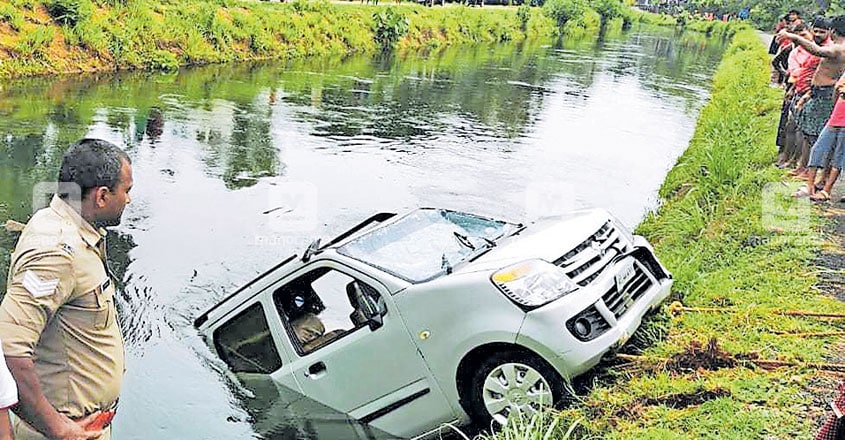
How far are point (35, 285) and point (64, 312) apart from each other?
0.68 feet

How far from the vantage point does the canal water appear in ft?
27.0

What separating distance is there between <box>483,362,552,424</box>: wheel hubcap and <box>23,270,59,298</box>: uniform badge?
9.14ft

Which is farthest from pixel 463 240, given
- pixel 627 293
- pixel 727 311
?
pixel 727 311

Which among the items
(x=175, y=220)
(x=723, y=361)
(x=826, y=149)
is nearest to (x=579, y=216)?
(x=723, y=361)

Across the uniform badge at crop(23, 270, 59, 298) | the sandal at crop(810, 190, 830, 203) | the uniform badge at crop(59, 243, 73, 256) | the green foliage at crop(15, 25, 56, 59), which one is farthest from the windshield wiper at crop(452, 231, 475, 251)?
the green foliage at crop(15, 25, 56, 59)

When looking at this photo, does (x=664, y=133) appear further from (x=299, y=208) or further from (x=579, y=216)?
(x=579, y=216)

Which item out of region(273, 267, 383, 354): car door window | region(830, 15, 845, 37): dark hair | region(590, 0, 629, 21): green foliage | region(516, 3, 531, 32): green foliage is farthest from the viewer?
region(590, 0, 629, 21): green foliage

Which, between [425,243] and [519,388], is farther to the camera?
[425,243]

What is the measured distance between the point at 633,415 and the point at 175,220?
7661 mm

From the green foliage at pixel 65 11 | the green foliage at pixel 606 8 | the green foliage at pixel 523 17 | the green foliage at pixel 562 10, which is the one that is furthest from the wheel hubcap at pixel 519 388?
the green foliage at pixel 606 8

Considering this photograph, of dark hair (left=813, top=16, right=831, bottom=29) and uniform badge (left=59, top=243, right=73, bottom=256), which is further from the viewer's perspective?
dark hair (left=813, top=16, right=831, bottom=29)

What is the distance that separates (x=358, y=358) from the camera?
18.7 feet

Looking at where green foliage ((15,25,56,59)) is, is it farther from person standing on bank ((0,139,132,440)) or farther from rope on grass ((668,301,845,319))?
person standing on bank ((0,139,132,440))

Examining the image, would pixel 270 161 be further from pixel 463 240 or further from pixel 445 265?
pixel 445 265
